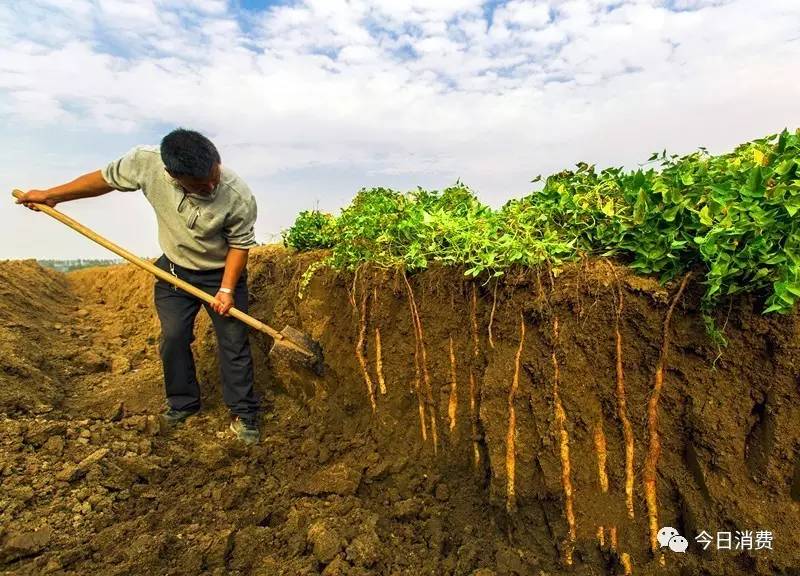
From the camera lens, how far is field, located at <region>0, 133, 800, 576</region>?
8.18ft

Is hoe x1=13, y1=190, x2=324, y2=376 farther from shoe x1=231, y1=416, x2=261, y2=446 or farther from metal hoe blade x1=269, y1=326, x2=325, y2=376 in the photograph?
shoe x1=231, y1=416, x2=261, y2=446

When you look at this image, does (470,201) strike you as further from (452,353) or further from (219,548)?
(219,548)

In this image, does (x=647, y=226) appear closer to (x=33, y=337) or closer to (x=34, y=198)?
(x=34, y=198)

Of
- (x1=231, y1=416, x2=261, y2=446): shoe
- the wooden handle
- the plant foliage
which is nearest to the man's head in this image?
the wooden handle

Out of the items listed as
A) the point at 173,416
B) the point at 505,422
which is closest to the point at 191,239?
the point at 173,416

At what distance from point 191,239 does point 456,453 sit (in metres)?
2.59

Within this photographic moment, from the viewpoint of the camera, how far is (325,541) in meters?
2.89

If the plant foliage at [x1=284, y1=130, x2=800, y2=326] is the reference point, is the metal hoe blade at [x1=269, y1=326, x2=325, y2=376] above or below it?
below

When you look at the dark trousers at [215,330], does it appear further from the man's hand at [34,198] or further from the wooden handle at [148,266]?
the man's hand at [34,198]

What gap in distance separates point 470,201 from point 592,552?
2755mm

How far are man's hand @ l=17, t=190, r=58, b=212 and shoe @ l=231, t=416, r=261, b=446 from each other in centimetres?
233

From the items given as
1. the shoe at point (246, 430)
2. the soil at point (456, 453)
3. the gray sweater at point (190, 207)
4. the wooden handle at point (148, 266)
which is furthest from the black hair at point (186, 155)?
the shoe at point (246, 430)

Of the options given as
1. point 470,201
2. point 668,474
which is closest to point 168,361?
point 470,201

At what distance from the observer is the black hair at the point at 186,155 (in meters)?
3.40
